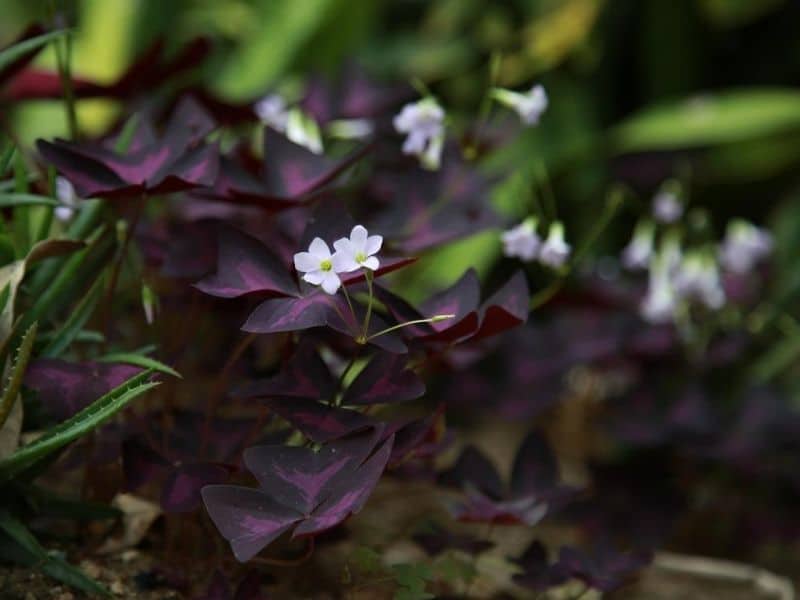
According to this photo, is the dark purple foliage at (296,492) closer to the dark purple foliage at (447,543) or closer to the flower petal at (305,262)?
the flower petal at (305,262)

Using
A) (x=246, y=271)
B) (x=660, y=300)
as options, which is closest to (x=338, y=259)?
(x=246, y=271)

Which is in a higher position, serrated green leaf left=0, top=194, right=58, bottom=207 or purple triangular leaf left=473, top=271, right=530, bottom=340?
serrated green leaf left=0, top=194, right=58, bottom=207

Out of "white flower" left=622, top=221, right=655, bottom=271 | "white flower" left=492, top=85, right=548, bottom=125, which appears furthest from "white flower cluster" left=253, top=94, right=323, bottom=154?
"white flower" left=622, top=221, right=655, bottom=271

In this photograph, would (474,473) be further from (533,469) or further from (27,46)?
(27,46)

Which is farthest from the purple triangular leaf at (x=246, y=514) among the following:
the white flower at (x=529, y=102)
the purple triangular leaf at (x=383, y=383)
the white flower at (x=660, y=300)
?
the white flower at (x=660, y=300)

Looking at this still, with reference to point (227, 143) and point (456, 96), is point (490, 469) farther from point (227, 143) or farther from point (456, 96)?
point (456, 96)

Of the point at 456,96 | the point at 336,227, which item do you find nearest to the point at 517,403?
the point at 336,227

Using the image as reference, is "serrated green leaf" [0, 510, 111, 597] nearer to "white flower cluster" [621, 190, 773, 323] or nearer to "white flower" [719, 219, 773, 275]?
"white flower cluster" [621, 190, 773, 323]
